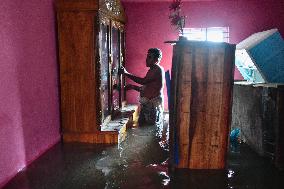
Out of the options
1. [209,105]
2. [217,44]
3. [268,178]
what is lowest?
[268,178]

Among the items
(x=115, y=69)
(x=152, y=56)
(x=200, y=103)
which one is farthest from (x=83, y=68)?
(x=200, y=103)

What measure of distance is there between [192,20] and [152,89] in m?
3.61

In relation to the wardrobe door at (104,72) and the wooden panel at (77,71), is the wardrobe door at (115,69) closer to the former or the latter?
the wardrobe door at (104,72)

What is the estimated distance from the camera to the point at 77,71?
19.4 feet

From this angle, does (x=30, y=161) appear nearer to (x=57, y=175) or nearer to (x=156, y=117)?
(x=57, y=175)

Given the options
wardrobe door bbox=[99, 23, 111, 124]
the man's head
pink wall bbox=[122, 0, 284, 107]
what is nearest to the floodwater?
wardrobe door bbox=[99, 23, 111, 124]

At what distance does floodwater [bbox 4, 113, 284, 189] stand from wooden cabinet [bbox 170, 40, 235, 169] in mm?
287

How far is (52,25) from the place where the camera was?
5.73 metres

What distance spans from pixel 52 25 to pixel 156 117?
338 cm

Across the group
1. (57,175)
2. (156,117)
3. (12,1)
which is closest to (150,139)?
(156,117)

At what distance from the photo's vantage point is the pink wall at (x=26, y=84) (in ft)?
13.8

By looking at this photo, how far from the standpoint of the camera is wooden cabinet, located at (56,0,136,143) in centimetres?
573

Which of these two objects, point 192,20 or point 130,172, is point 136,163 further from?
point 192,20

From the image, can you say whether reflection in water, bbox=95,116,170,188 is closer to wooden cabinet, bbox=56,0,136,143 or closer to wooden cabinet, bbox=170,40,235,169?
wooden cabinet, bbox=170,40,235,169
